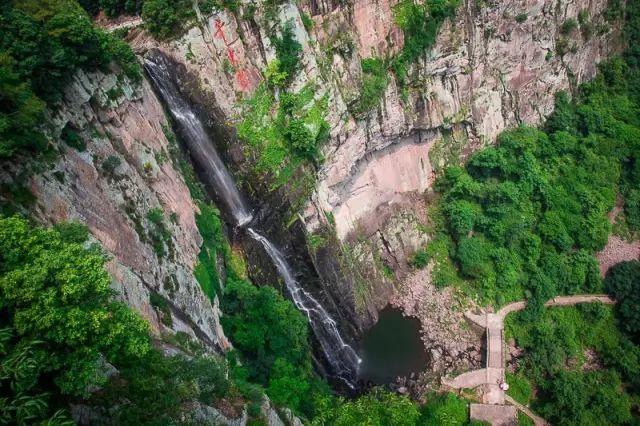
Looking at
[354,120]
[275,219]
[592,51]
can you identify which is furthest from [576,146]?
[275,219]

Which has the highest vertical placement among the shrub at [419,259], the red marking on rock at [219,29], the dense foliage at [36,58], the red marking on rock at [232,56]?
the dense foliage at [36,58]

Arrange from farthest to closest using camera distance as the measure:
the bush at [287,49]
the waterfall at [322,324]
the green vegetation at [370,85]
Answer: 1. the green vegetation at [370,85]
2. the waterfall at [322,324]
3. the bush at [287,49]

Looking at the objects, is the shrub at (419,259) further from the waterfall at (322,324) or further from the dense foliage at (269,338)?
the dense foliage at (269,338)

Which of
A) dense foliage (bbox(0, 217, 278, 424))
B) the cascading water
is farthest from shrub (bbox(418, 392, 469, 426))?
dense foliage (bbox(0, 217, 278, 424))

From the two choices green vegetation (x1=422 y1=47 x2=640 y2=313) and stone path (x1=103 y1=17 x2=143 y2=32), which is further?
green vegetation (x1=422 y1=47 x2=640 y2=313)

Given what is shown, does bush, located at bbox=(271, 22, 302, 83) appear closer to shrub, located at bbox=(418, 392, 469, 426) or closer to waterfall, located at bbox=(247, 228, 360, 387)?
waterfall, located at bbox=(247, 228, 360, 387)

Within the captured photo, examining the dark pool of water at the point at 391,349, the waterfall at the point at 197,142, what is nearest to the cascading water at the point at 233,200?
the waterfall at the point at 197,142

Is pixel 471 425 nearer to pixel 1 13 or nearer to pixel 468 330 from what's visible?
pixel 468 330
